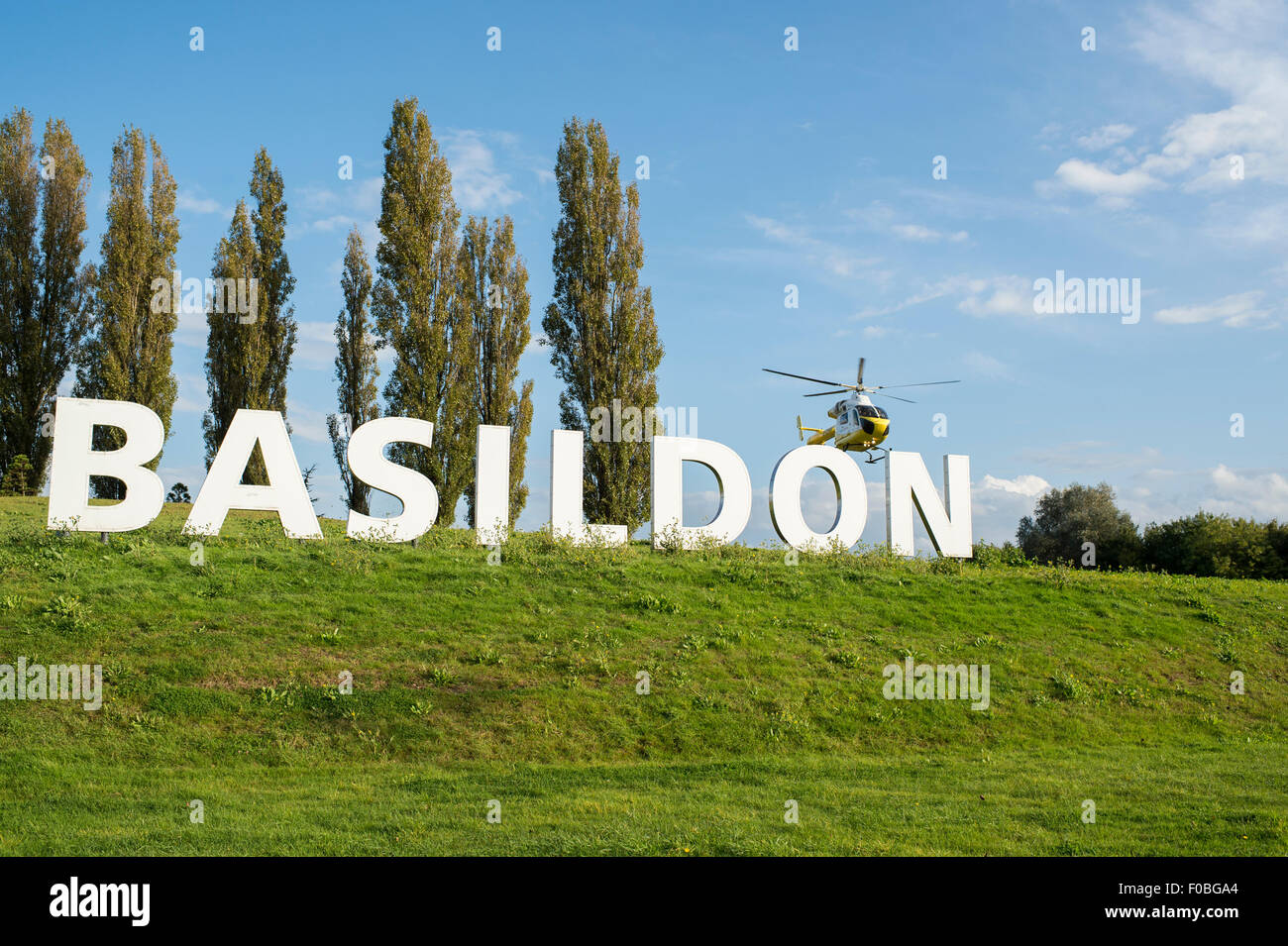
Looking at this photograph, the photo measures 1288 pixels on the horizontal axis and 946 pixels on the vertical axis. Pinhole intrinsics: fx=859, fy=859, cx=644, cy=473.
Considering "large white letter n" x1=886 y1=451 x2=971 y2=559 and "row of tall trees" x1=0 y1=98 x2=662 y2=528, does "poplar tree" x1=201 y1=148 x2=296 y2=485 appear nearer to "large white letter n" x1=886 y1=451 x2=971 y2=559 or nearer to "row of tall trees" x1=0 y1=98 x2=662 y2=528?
"row of tall trees" x1=0 y1=98 x2=662 y2=528

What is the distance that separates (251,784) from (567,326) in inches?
823


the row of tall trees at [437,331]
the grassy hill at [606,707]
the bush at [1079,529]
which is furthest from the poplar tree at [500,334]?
the bush at [1079,529]

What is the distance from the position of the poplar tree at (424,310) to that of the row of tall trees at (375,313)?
0.18ft

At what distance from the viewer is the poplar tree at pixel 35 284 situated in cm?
3078

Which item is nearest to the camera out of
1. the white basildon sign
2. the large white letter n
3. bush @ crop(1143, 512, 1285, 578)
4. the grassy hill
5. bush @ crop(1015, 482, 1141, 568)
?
the grassy hill

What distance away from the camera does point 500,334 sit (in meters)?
30.5

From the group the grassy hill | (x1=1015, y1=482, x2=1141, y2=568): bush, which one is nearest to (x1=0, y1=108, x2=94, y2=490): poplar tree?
the grassy hill

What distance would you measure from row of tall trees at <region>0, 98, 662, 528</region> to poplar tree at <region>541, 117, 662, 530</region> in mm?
54

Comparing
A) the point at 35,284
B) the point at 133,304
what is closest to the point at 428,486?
the point at 133,304

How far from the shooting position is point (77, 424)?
17703 mm

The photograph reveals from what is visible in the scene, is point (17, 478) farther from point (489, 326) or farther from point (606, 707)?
point (606, 707)

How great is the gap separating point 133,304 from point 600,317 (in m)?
16.3

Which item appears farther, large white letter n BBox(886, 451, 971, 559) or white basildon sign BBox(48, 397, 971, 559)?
large white letter n BBox(886, 451, 971, 559)

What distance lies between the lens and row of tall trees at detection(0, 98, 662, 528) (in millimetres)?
28266
